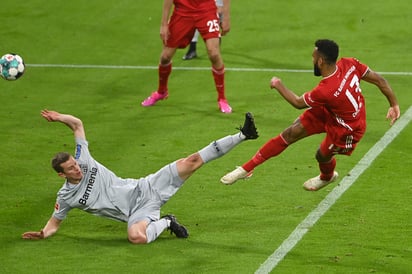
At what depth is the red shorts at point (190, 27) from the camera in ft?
57.0

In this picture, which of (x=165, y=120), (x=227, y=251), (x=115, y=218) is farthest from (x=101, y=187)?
(x=165, y=120)

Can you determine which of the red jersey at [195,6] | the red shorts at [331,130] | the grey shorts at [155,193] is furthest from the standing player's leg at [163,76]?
the grey shorts at [155,193]

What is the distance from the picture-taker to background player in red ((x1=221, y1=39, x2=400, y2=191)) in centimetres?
1276

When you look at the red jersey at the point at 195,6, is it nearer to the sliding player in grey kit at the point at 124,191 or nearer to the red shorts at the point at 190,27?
the red shorts at the point at 190,27

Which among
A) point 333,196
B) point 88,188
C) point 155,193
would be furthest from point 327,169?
point 88,188

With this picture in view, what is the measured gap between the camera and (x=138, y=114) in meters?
18.0

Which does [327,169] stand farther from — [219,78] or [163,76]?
[163,76]

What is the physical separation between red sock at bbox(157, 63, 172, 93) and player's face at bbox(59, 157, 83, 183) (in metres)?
5.41

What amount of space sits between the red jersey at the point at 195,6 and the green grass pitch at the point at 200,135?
1541 mm

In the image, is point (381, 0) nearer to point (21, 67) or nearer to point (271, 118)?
point (271, 118)

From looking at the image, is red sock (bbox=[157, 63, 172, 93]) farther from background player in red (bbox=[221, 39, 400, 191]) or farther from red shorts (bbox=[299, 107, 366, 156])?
red shorts (bbox=[299, 107, 366, 156])

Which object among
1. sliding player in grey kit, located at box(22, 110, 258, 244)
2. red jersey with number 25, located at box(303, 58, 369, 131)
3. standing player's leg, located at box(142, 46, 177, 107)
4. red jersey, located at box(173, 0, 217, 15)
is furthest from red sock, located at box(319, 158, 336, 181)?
standing player's leg, located at box(142, 46, 177, 107)

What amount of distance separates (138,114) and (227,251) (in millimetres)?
5736

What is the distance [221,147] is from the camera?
13070mm
